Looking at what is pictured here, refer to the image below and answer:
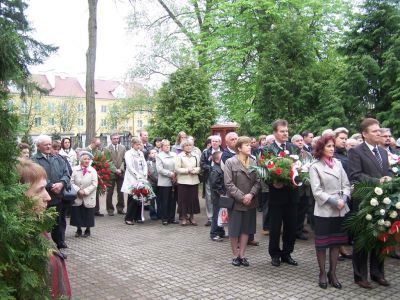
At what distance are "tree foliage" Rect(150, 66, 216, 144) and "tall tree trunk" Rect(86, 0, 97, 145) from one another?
8.59 feet

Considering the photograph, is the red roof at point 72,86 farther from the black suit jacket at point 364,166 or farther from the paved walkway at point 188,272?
the black suit jacket at point 364,166

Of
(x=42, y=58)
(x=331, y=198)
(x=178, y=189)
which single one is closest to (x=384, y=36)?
(x=178, y=189)

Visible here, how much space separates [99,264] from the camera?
21.9 feet

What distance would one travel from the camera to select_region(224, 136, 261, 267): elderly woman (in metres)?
6.50

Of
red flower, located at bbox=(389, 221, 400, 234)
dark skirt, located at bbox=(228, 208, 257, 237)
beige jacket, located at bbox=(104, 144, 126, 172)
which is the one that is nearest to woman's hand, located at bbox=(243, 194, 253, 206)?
dark skirt, located at bbox=(228, 208, 257, 237)

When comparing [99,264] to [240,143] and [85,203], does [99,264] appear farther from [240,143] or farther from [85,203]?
[240,143]

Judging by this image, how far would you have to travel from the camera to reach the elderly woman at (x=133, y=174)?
9.96 m

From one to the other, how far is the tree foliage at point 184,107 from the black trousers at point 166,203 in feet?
15.4

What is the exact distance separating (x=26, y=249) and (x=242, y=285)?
151 inches

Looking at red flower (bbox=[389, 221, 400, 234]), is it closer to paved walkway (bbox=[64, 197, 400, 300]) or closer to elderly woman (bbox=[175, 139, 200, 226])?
paved walkway (bbox=[64, 197, 400, 300])

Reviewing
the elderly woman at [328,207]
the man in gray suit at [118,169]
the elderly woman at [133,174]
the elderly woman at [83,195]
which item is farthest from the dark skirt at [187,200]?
the elderly woman at [328,207]

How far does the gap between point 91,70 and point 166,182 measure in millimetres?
8158

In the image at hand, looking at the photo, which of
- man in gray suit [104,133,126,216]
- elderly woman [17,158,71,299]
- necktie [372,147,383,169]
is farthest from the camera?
man in gray suit [104,133,126,216]

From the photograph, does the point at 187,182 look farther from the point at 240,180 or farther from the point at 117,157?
the point at 240,180
